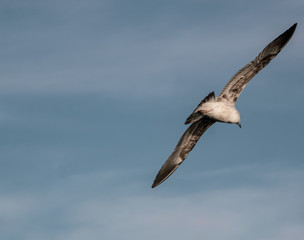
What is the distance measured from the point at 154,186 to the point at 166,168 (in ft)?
5.04

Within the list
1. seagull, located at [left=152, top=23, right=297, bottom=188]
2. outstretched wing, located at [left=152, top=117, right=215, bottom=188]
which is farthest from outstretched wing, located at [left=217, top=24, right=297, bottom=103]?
outstretched wing, located at [left=152, top=117, right=215, bottom=188]

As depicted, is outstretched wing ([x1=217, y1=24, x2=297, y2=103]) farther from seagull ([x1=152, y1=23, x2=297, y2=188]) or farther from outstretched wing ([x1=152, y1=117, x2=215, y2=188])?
outstretched wing ([x1=152, y1=117, x2=215, y2=188])

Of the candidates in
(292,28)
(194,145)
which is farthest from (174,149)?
(292,28)

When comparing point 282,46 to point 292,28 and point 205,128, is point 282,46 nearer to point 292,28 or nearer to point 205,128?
point 292,28

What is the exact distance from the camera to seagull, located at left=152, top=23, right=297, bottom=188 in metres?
24.4

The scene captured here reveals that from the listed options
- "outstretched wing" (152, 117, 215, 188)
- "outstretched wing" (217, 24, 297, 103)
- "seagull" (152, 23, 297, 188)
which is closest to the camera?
"seagull" (152, 23, 297, 188)

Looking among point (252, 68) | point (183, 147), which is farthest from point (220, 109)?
point (183, 147)

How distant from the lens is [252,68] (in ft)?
85.0

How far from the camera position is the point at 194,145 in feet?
90.5

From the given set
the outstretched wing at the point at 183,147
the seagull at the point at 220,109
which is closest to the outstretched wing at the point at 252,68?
the seagull at the point at 220,109

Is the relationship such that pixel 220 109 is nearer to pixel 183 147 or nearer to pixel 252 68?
pixel 252 68

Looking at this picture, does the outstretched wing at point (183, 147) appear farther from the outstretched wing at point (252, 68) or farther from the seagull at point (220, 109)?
the outstretched wing at point (252, 68)

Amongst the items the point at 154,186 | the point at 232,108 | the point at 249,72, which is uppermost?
the point at 249,72

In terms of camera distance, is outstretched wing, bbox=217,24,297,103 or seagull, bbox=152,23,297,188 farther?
outstretched wing, bbox=217,24,297,103
